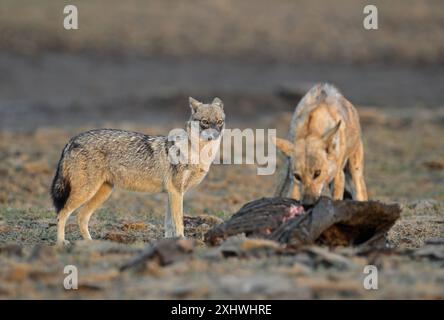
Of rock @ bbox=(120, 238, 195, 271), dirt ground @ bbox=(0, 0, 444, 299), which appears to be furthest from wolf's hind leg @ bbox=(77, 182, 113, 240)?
rock @ bbox=(120, 238, 195, 271)

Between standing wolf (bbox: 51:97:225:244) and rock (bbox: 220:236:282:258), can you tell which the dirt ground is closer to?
rock (bbox: 220:236:282:258)

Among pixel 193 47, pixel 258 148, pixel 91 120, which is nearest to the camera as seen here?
pixel 258 148

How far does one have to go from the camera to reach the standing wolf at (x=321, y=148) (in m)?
10.3

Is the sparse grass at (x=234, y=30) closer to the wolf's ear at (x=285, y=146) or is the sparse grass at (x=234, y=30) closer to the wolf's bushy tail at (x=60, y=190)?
the wolf's bushy tail at (x=60, y=190)

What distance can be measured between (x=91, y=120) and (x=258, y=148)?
21.7 feet

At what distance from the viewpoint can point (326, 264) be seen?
8.38 metres

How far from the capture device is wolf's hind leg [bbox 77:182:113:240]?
10.8 metres

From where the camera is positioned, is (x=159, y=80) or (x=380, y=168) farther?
(x=159, y=80)

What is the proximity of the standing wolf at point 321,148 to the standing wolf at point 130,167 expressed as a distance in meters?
0.87

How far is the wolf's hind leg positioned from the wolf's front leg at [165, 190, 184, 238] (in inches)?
32.5

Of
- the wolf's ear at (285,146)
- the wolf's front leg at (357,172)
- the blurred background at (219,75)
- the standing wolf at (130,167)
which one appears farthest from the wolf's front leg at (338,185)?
the blurred background at (219,75)

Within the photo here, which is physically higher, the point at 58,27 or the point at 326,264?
the point at 58,27

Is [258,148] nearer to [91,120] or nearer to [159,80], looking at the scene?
[91,120]
